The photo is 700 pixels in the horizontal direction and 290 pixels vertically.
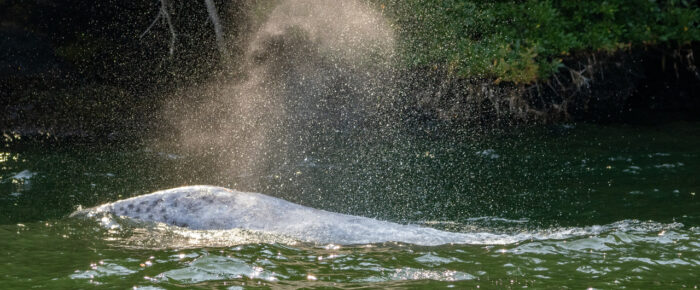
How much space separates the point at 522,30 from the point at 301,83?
14.7 ft

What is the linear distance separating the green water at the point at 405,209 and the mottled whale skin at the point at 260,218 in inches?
8.9

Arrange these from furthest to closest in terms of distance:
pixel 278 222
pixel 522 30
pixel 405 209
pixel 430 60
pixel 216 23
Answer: pixel 216 23 < pixel 522 30 < pixel 430 60 < pixel 405 209 < pixel 278 222

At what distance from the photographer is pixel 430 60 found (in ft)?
45.7

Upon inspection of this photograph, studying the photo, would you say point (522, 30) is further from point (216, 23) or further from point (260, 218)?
point (260, 218)

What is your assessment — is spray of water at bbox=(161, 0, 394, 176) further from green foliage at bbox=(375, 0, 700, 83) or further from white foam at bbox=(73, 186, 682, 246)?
white foam at bbox=(73, 186, 682, 246)

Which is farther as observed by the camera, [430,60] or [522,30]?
[522,30]

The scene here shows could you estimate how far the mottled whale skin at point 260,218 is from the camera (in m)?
6.12

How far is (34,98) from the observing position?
1364 cm

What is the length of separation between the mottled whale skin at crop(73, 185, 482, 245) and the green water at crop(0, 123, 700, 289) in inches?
8.9

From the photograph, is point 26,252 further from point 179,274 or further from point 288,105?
point 288,105

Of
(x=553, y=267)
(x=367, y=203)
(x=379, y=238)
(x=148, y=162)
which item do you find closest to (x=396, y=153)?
(x=367, y=203)

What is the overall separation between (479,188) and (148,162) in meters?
5.15

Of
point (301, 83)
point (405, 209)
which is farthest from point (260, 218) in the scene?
point (301, 83)

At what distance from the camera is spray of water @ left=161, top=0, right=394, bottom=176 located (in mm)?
13578
